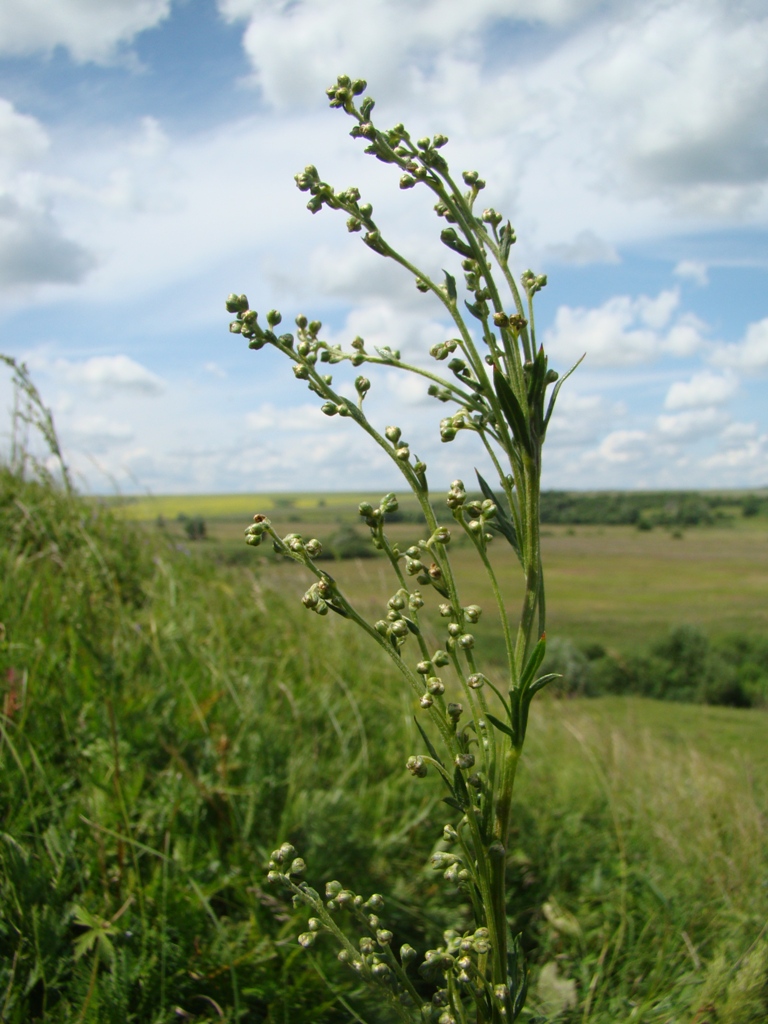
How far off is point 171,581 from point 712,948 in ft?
11.5

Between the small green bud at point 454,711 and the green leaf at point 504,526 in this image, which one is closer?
the small green bud at point 454,711

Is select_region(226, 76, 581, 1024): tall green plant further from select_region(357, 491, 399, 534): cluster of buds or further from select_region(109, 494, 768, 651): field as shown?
select_region(109, 494, 768, 651): field

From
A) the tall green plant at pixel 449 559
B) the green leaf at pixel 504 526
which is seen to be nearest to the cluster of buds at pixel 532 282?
the tall green plant at pixel 449 559

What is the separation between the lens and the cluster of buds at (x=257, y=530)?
1.17 metres

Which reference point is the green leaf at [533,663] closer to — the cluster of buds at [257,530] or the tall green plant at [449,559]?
the tall green plant at [449,559]

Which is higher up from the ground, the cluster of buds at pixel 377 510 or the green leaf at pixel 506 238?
the green leaf at pixel 506 238

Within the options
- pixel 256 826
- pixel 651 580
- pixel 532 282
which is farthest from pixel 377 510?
pixel 651 580

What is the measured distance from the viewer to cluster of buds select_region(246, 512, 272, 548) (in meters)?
1.17

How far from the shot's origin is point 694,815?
4016 millimetres

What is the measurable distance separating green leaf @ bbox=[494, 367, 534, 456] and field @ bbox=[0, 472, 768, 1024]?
1156mm

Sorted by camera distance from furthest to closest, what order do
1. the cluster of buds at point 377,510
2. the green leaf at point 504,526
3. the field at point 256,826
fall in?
the field at point 256,826
the green leaf at point 504,526
the cluster of buds at point 377,510

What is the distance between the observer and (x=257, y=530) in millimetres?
1180

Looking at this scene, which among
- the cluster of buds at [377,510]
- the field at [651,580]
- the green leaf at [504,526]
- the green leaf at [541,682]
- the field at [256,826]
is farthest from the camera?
the field at [651,580]

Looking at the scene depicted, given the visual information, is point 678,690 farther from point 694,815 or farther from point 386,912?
point 386,912
